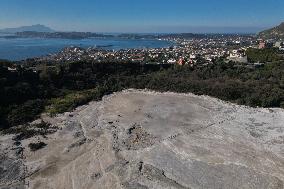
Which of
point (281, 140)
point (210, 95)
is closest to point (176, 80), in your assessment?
point (210, 95)

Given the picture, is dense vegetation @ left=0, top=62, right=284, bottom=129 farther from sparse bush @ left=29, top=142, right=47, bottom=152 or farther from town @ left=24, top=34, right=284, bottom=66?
sparse bush @ left=29, top=142, right=47, bottom=152

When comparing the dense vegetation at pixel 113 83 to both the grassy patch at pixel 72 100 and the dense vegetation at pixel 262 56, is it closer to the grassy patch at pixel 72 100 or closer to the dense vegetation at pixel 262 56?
the grassy patch at pixel 72 100

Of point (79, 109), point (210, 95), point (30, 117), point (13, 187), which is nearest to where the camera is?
point (13, 187)

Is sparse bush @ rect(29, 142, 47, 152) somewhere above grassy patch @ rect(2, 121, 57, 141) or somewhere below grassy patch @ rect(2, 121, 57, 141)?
above

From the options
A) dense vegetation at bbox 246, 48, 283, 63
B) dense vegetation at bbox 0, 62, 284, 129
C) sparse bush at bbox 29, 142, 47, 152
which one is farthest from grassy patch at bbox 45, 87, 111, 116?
dense vegetation at bbox 246, 48, 283, 63

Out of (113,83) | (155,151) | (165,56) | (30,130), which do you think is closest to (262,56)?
(165,56)

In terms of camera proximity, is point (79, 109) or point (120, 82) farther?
point (120, 82)

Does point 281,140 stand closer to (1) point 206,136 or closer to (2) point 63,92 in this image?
(1) point 206,136
